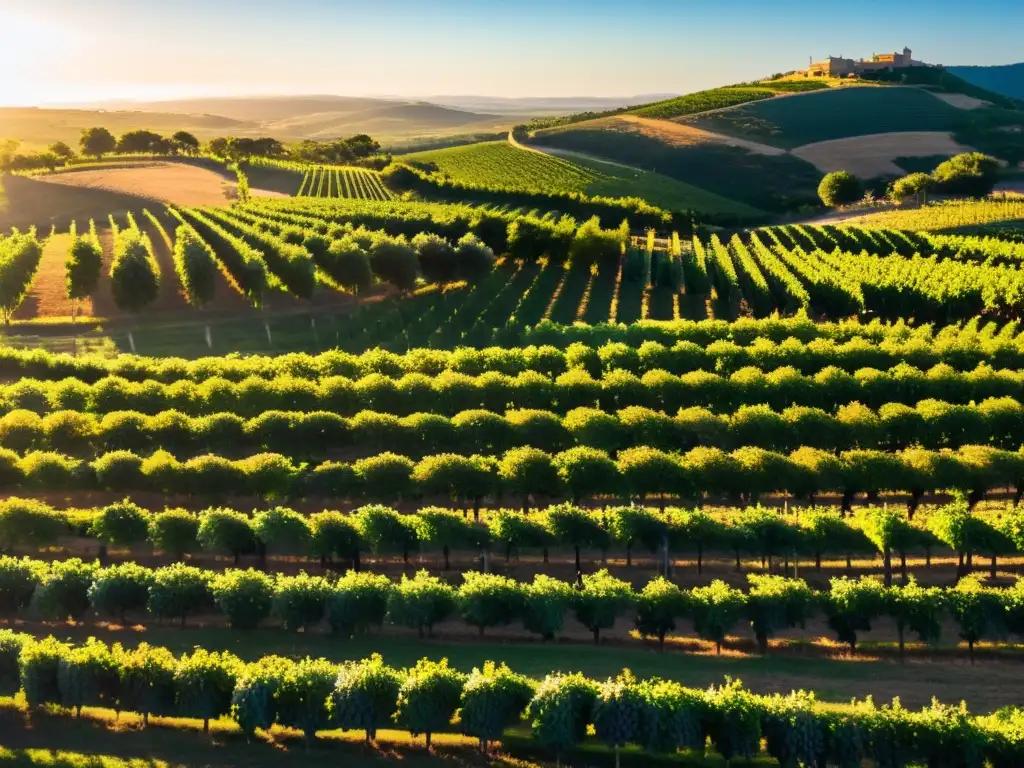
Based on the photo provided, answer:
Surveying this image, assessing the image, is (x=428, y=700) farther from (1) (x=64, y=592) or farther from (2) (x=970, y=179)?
(2) (x=970, y=179)

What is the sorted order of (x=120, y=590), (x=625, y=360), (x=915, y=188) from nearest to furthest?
(x=120, y=590) < (x=625, y=360) < (x=915, y=188)

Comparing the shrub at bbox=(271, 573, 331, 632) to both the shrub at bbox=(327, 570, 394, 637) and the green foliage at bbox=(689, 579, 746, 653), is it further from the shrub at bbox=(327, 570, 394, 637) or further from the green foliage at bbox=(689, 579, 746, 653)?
the green foliage at bbox=(689, 579, 746, 653)

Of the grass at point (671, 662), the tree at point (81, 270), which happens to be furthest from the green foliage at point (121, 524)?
the tree at point (81, 270)

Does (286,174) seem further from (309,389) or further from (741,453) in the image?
(741,453)

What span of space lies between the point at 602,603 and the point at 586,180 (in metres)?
141

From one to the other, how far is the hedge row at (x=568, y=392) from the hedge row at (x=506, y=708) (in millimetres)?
23103

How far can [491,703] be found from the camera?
2317 cm

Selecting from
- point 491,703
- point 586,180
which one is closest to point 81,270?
point 491,703

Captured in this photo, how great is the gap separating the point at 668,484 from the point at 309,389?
21.6m

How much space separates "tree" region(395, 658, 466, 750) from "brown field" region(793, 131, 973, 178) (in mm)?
160553

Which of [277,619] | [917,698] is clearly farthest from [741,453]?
[277,619]

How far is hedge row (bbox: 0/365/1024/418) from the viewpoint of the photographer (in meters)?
46.7

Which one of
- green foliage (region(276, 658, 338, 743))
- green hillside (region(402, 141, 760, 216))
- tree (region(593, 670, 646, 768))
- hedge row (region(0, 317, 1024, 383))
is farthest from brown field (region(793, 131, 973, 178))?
green foliage (region(276, 658, 338, 743))

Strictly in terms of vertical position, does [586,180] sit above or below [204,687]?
above
